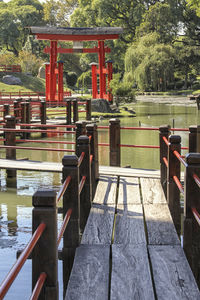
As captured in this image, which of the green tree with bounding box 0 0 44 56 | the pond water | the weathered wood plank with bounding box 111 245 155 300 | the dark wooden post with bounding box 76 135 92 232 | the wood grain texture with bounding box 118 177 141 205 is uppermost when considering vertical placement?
the green tree with bounding box 0 0 44 56

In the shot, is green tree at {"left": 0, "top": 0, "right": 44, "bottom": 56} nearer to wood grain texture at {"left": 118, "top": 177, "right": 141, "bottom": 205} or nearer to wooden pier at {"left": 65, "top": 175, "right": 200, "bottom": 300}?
wood grain texture at {"left": 118, "top": 177, "right": 141, "bottom": 205}

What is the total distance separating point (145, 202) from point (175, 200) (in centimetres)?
37

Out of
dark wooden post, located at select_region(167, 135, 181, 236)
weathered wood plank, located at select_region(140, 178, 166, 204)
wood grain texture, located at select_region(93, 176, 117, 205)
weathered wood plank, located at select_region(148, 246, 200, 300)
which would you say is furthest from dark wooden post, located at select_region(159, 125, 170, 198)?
weathered wood plank, located at select_region(148, 246, 200, 300)

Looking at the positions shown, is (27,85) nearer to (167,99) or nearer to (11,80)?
(11,80)

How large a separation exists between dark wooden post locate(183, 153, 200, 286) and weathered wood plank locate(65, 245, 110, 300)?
0.77 m

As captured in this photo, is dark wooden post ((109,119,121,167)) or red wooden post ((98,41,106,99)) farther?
red wooden post ((98,41,106,99))

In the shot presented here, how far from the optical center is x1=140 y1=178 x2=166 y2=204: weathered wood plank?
6560 millimetres

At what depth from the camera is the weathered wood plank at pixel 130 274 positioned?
12.5ft

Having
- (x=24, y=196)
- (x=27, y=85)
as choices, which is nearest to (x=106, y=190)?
(x=24, y=196)

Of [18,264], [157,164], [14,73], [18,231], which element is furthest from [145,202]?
[14,73]

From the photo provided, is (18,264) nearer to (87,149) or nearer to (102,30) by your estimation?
(87,149)

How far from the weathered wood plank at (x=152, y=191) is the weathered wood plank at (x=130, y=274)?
5.75 ft

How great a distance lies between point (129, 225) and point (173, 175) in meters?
1.14

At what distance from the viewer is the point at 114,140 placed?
973 cm
